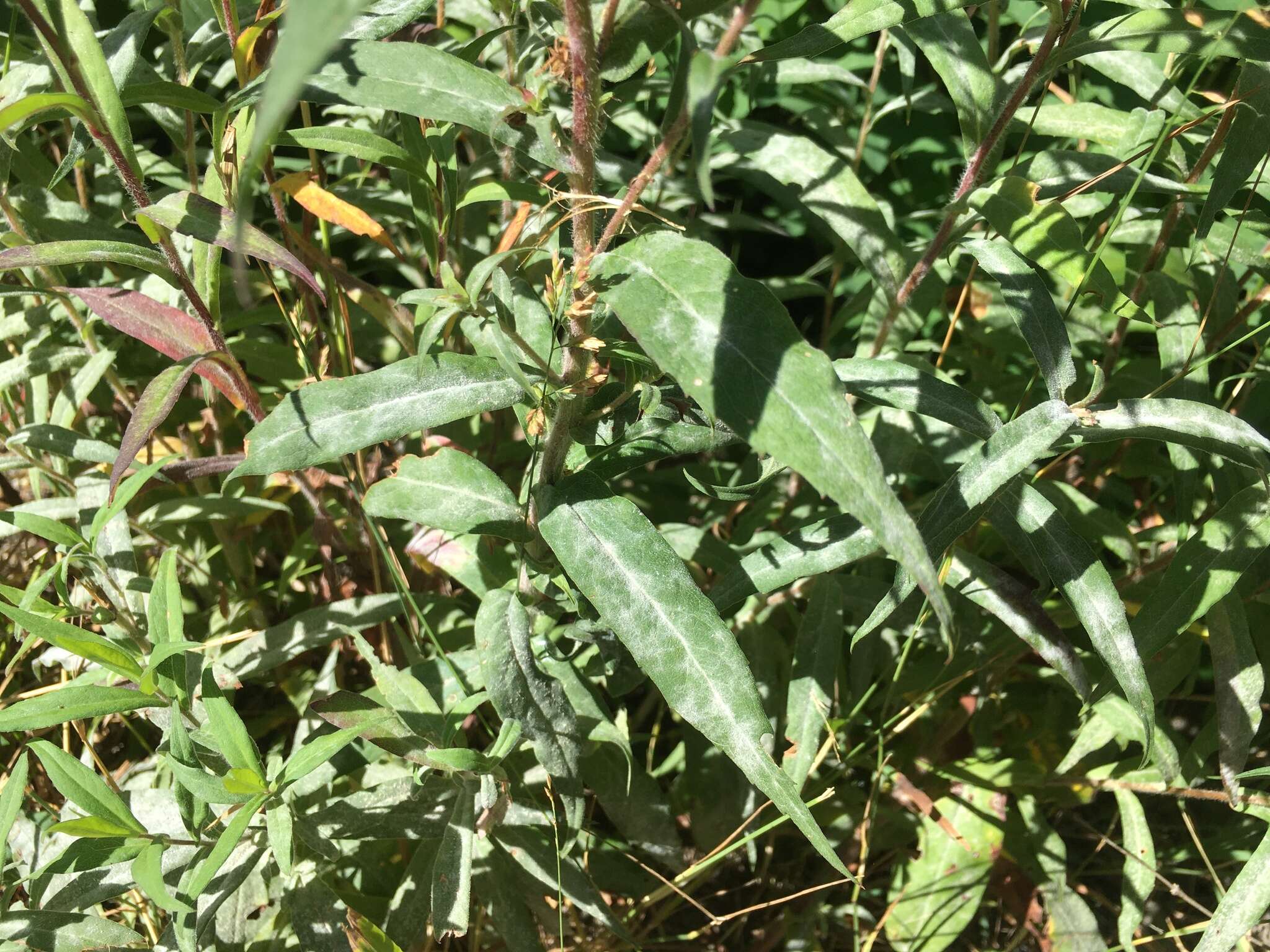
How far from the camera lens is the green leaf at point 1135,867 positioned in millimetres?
1458

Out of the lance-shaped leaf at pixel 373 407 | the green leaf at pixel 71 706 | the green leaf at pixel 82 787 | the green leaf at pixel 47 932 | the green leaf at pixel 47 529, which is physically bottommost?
the green leaf at pixel 47 932

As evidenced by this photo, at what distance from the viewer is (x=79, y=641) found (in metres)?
1.11

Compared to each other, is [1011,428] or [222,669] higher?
[1011,428]

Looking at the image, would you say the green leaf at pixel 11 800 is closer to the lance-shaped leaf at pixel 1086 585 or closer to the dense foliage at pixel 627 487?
the dense foliage at pixel 627 487

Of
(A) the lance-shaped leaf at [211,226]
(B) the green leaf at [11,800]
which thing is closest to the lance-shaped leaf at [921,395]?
(A) the lance-shaped leaf at [211,226]

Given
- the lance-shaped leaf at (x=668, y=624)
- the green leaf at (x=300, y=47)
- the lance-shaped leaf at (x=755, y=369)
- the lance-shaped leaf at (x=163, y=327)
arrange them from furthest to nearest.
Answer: the lance-shaped leaf at (x=163, y=327)
the lance-shaped leaf at (x=668, y=624)
the lance-shaped leaf at (x=755, y=369)
the green leaf at (x=300, y=47)

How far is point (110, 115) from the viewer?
1045 mm

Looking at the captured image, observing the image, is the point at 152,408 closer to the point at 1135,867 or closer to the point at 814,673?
the point at 814,673

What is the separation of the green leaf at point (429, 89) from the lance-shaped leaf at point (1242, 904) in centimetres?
115

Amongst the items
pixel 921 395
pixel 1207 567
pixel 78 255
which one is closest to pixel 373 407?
pixel 78 255

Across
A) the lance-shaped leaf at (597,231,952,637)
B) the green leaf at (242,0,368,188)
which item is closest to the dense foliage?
the lance-shaped leaf at (597,231,952,637)

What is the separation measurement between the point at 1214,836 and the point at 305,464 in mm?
1637

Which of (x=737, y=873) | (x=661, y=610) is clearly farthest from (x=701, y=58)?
(x=737, y=873)

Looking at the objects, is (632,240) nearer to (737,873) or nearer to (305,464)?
(305,464)
